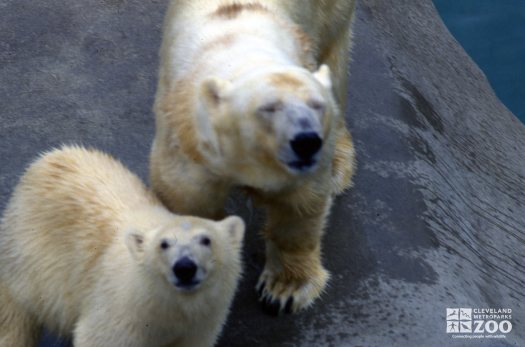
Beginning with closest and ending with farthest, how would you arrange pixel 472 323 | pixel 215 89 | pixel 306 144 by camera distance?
pixel 306 144 < pixel 215 89 < pixel 472 323

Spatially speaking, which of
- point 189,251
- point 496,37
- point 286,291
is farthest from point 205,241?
point 496,37

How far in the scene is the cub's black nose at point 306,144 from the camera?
3248mm

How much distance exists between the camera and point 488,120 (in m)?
6.55

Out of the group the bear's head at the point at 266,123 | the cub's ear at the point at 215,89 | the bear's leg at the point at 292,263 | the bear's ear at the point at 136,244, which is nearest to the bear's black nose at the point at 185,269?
the bear's ear at the point at 136,244

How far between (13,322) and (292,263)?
102 cm

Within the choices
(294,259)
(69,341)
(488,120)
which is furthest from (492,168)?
(69,341)

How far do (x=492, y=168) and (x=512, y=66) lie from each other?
13.1ft

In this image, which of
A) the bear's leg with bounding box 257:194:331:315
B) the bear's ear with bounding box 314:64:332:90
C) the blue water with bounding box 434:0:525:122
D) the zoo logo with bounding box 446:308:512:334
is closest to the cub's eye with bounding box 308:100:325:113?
the bear's ear with bounding box 314:64:332:90

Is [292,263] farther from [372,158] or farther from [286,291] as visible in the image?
[372,158]

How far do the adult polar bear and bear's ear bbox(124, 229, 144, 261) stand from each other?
0.37 m

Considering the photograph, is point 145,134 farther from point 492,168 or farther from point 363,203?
point 492,168

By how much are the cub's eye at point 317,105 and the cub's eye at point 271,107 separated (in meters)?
0.09

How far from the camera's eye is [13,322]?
383 centimetres

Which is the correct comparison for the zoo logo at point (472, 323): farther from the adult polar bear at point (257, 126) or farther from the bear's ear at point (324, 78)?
the bear's ear at point (324, 78)
